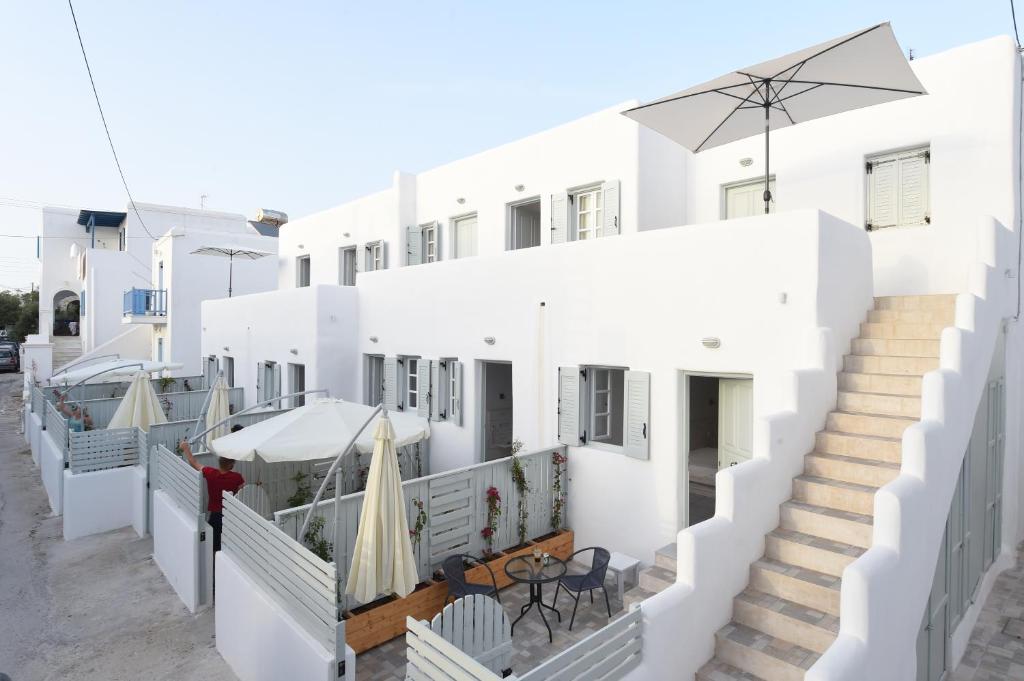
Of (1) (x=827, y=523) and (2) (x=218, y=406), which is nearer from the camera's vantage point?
(1) (x=827, y=523)

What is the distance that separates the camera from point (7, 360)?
4228cm

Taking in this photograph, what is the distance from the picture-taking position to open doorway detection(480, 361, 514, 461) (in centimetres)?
1228

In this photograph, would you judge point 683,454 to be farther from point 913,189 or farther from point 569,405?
point 913,189

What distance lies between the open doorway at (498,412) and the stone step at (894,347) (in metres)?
6.62

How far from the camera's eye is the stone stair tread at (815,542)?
495cm

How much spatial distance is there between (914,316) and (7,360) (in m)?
55.0

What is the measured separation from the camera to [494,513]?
776 cm

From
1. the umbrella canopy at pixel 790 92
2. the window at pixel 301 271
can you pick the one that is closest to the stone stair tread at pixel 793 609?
the umbrella canopy at pixel 790 92

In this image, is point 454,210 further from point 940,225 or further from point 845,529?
point 845,529

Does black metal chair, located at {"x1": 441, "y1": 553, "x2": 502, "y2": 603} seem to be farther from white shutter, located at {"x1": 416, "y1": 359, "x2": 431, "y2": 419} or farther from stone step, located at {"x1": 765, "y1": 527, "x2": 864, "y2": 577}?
white shutter, located at {"x1": 416, "y1": 359, "x2": 431, "y2": 419}

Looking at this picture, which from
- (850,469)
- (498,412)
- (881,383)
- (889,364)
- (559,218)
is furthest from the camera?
(498,412)

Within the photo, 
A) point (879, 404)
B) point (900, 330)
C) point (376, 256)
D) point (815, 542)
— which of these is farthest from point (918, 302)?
point (376, 256)

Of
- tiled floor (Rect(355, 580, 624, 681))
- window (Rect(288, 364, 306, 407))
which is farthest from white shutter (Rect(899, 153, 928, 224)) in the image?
window (Rect(288, 364, 306, 407))

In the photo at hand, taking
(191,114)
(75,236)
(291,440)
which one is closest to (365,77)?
(191,114)
